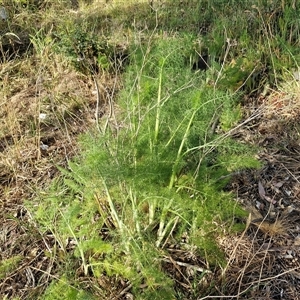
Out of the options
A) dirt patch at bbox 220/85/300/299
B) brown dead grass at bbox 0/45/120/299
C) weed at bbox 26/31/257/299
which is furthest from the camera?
brown dead grass at bbox 0/45/120/299

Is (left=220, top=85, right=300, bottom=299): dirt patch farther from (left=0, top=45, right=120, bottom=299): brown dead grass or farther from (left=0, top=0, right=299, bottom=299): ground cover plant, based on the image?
(left=0, top=45, right=120, bottom=299): brown dead grass

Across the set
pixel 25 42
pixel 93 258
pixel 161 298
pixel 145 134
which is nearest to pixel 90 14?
pixel 25 42

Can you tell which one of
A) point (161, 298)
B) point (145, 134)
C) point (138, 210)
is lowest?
point (161, 298)

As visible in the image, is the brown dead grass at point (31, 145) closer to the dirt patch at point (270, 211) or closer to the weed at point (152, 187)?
the weed at point (152, 187)

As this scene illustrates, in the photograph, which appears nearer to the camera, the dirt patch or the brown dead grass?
the dirt patch

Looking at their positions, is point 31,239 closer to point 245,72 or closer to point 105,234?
point 105,234

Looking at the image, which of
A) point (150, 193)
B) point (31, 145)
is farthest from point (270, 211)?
point (31, 145)

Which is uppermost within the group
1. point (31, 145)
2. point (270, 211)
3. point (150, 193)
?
point (150, 193)

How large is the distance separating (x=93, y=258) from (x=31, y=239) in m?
0.39

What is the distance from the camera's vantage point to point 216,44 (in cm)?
289

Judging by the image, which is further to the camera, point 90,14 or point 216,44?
point 90,14

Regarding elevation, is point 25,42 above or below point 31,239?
above

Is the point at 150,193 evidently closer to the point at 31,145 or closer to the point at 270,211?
the point at 270,211

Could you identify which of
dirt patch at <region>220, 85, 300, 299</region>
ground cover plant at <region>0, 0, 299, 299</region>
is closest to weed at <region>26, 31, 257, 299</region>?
ground cover plant at <region>0, 0, 299, 299</region>
